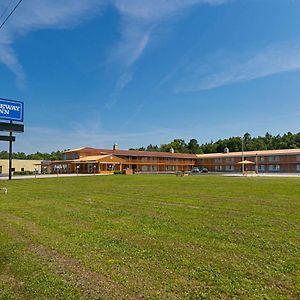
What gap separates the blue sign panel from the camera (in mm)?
30844

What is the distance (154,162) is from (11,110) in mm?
57804

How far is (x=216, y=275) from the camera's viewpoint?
488 centimetres

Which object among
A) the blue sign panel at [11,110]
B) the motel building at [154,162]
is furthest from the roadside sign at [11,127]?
the motel building at [154,162]

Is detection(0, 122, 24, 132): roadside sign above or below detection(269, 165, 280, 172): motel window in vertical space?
above

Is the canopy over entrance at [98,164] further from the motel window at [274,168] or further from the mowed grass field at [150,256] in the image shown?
the mowed grass field at [150,256]

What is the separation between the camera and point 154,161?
8662 cm

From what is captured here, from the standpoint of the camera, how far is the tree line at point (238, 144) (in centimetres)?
10461

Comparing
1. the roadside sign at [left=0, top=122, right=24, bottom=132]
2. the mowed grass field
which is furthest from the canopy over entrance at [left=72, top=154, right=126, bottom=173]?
the mowed grass field

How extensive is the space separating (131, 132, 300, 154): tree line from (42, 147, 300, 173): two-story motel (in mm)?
23034

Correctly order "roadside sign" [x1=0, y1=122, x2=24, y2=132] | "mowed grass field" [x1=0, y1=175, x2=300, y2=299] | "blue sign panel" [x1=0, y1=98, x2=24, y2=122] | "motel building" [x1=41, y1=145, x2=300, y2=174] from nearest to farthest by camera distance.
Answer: "mowed grass field" [x1=0, y1=175, x2=300, y2=299], "roadside sign" [x1=0, y1=122, x2=24, y2=132], "blue sign panel" [x1=0, y1=98, x2=24, y2=122], "motel building" [x1=41, y1=145, x2=300, y2=174]

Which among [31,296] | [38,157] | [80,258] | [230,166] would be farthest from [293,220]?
[38,157]

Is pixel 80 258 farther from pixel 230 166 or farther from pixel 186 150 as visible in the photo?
pixel 186 150

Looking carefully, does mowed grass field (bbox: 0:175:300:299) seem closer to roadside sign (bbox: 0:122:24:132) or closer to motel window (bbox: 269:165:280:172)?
roadside sign (bbox: 0:122:24:132)

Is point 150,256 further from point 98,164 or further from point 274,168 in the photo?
point 274,168
